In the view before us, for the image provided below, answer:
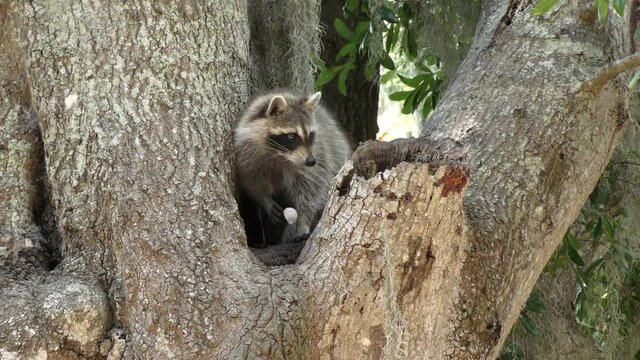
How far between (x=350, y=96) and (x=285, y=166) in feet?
2.81

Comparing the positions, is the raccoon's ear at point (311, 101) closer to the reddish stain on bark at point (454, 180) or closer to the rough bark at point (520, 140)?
the rough bark at point (520, 140)

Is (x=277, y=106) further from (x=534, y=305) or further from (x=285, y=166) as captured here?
(x=534, y=305)

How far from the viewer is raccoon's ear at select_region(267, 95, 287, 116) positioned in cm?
346

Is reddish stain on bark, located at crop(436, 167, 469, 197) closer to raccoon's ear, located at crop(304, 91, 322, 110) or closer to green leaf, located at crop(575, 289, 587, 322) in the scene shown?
raccoon's ear, located at crop(304, 91, 322, 110)

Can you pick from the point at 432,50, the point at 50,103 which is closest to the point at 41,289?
the point at 50,103

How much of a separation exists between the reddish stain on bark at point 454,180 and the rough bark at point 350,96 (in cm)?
210

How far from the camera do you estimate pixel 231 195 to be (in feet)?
8.70

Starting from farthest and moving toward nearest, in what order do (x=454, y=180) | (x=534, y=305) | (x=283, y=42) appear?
(x=283, y=42), (x=534, y=305), (x=454, y=180)

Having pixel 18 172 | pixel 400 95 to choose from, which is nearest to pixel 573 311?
pixel 400 95

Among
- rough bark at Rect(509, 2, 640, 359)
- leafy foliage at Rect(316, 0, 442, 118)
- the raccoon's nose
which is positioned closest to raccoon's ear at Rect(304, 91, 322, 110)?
the raccoon's nose

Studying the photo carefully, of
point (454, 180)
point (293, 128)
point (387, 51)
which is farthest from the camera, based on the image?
point (387, 51)

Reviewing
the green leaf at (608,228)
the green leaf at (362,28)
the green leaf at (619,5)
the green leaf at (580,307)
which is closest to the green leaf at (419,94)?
the green leaf at (362,28)

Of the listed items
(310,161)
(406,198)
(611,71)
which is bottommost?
(310,161)

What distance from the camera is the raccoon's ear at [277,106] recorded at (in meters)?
3.46
